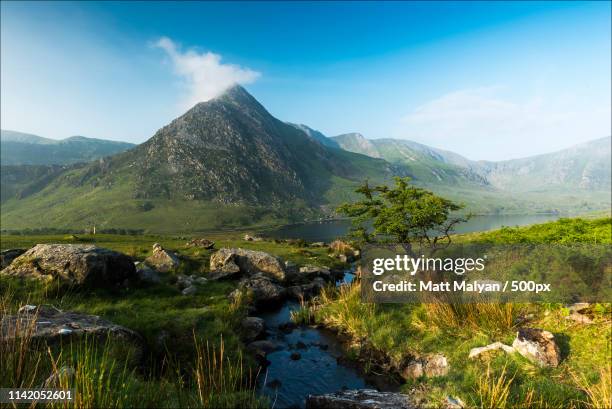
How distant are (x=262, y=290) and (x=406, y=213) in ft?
38.7

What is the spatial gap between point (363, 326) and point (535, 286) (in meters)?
7.91

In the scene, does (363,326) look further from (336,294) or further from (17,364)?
(17,364)

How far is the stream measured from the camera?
11.8 metres

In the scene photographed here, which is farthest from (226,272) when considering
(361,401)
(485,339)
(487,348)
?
→ (487,348)

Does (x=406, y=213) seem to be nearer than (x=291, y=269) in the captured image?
Yes

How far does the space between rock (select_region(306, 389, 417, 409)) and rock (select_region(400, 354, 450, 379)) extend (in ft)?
9.61

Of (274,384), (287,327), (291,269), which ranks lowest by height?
(287,327)

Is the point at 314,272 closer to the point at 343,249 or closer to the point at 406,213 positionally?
the point at 406,213

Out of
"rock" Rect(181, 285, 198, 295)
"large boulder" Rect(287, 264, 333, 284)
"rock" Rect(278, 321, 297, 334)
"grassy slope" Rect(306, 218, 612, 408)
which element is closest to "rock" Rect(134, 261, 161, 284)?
"rock" Rect(181, 285, 198, 295)

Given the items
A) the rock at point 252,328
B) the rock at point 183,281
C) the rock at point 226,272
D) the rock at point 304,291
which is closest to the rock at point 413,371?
the rock at point 252,328

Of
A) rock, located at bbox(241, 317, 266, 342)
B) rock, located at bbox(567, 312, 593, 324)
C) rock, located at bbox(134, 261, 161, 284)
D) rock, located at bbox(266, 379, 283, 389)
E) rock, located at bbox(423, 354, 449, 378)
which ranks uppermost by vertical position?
rock, located at bbox(567, 312, 593, 324)

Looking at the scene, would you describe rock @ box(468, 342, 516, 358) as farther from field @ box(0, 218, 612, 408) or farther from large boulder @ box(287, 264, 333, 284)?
large boulder @ box(287, 264, 333, 284)

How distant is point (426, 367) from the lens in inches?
473

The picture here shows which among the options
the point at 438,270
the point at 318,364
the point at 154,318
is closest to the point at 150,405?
the point at 154,318
